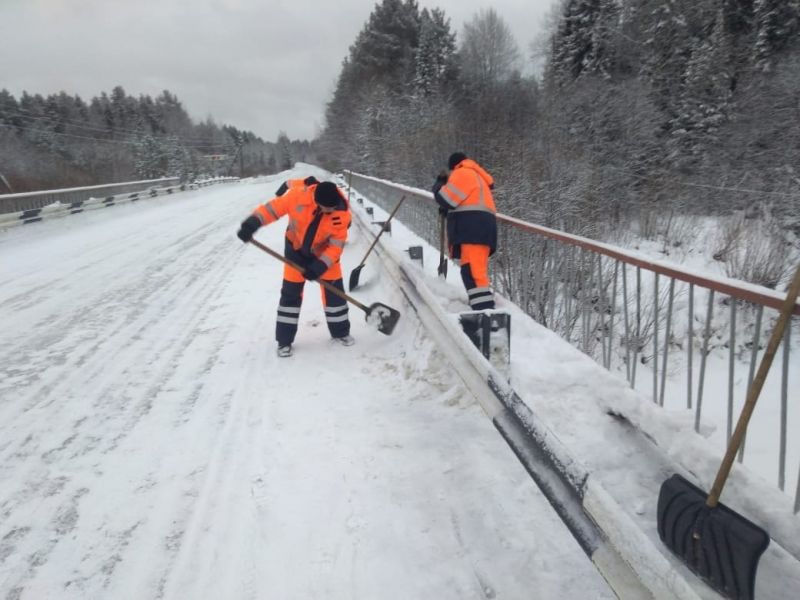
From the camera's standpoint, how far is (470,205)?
5094 millimetres

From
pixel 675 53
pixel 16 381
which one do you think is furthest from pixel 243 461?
pixel 675 53

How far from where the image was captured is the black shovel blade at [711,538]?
172cm

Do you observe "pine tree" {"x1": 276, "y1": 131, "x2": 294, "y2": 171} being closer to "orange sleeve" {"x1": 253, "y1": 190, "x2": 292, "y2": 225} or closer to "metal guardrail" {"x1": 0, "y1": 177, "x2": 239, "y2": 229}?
"metal guardrail" {"x1": 0, "y1": 177, "x2": 239, "y2": 229}

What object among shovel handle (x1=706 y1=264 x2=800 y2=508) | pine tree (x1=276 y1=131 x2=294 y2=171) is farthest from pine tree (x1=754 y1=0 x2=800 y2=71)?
pine tree (x1=276 y1=131 x2=294 y2=171)

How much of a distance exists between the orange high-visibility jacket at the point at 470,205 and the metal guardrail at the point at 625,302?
0.29m

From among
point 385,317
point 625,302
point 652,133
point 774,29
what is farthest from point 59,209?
point 774,29

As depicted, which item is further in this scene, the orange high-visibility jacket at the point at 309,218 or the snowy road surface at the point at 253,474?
the orange high-visibility jacket at the point at 309,218

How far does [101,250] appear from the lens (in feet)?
32.8

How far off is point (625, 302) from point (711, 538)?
5.73 ft

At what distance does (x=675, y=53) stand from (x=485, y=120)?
12537 mm

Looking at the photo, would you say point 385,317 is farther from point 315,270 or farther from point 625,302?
point 625,302

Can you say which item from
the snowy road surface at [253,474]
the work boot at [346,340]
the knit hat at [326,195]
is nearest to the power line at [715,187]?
the snowy road surface at [253,474]

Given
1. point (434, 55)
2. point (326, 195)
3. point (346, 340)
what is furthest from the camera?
point (434, 55)

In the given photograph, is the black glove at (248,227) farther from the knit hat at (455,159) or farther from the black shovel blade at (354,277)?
the black shovel blade at (354,277)
